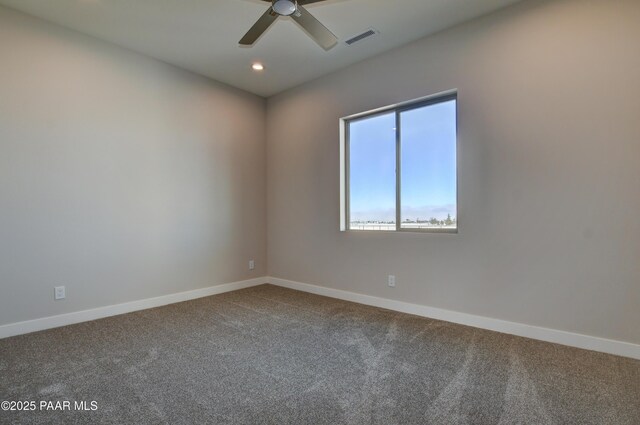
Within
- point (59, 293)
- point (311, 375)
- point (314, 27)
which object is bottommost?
point (311, 375)

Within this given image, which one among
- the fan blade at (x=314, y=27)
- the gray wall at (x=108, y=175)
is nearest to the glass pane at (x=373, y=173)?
the fan blade at (x=314, y=27)

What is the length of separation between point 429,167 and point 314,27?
5.85ft

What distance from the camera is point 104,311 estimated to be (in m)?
3.19

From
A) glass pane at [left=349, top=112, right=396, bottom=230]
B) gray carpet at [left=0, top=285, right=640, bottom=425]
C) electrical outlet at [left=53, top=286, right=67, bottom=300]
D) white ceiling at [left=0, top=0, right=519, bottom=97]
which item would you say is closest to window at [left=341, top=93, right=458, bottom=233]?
glass pane at [left=349, top=112, right=396, bottom=230]

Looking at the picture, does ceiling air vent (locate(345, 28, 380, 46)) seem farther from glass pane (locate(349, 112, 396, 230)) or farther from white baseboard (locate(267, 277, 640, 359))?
white baseboard (locate(267, 277, 640, 359))

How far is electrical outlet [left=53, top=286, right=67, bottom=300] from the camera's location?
9.56 feet

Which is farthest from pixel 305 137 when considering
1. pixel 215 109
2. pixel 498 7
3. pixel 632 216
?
pixel 632 216

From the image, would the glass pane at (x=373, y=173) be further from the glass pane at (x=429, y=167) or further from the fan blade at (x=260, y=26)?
the fan blade at (x=260, y=26)

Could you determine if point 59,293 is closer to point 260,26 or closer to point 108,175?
point 108,175

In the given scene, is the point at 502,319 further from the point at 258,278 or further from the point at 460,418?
the point at 258,278

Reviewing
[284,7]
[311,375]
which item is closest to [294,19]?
[284,7]

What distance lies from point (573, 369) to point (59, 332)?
4.00 m

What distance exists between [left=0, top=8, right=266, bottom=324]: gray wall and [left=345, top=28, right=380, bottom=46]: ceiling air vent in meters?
1.90

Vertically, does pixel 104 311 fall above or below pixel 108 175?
below
